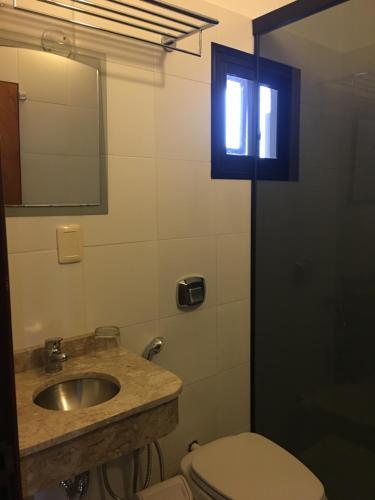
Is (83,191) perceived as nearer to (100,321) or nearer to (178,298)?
(100,321)

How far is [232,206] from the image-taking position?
1788 mm

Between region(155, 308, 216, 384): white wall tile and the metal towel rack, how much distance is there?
3.27 feet

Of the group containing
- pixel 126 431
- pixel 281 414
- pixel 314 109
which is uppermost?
pixel 314 109

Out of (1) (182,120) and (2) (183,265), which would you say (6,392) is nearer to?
(2) (183,265)

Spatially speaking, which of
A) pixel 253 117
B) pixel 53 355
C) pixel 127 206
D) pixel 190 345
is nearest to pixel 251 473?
pixel 190 345

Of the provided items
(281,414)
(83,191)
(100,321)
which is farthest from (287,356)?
(83,191)

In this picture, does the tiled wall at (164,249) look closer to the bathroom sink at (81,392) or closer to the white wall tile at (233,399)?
the white wall tile at (233,399)

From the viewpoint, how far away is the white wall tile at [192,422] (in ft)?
5.36

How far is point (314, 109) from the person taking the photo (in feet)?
5.69

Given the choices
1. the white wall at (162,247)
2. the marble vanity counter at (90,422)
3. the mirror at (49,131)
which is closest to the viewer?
the marble vanity counter at (90,422)

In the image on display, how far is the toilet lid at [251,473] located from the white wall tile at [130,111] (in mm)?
1089

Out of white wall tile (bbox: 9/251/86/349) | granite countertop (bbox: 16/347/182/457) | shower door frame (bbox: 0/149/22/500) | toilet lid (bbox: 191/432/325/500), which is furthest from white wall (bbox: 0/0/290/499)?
shower door frame (bbox: 0/149/22/500)

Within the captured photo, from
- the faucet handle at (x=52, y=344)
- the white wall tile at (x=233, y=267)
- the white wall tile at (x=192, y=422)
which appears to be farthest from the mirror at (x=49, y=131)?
the white wall tile at (x=192, y=422)

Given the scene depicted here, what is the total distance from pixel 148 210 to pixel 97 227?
216 mm
